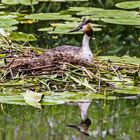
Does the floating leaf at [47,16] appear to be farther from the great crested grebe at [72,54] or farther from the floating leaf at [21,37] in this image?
the great crested grebe at [72,54]

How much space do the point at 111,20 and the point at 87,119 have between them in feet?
13.3

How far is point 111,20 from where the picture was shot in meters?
9.54

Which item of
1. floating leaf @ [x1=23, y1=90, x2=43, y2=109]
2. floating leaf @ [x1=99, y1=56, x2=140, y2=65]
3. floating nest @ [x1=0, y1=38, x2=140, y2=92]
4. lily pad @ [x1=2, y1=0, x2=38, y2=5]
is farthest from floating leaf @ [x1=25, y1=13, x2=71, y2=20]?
floating leaf @ [x1=23, y1=90, x2=43, y2=109]

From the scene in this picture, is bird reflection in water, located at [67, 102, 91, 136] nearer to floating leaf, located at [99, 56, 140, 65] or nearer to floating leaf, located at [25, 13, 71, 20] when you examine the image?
floating leaf, located at [99, 56, 140, 65]

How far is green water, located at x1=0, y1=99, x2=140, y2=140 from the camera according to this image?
5.18 m

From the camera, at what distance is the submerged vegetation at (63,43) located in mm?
6348

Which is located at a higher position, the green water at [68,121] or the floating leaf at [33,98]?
the floating leaf at [33,98]

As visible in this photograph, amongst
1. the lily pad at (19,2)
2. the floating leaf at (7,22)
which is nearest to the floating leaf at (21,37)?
the floating leaf at (7,22)

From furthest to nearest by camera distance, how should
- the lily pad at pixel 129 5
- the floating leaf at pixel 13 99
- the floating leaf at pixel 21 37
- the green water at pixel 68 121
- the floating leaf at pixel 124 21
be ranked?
the lily pad at pixel 129 5
the floating leaf at pixel 124 21
the floating leaf at pixel 21 37
the floating leaf at pixel 13 99
the green water at pixel 68 121

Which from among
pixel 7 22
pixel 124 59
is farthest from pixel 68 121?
pixel 7 22

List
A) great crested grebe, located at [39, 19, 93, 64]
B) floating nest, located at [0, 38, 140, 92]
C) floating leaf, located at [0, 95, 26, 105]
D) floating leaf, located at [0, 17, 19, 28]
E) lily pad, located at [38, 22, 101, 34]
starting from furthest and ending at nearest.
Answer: floating leaf, located at [0, 17, 19, 28] < lily pad, located at [38, 22, 101, 34] < great crested grebe, located at [39, 19, 93, 64] < floating nest, located at [0, 38, 140, 92] < floating leaf, located at [0, 95, 26, 105]

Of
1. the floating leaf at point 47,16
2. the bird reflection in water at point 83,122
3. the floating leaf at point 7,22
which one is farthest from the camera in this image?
the floating leaf at point 47,16

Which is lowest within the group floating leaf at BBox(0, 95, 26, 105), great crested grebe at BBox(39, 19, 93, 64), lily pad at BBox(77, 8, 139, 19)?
floating leaf at BBox(0, 95, 26, 105)

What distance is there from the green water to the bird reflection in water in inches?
1.2
